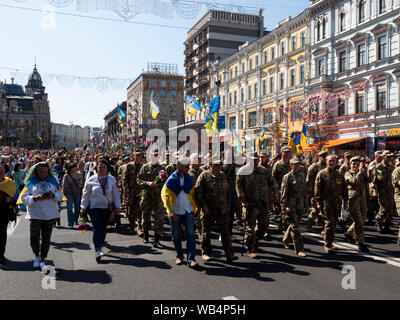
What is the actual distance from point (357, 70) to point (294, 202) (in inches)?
915

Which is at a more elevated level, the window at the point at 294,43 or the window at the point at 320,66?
the window at the point at 294,43

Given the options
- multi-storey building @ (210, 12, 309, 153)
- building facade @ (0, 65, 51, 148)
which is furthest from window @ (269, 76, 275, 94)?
building facade @ (0, 65, 51, 148)

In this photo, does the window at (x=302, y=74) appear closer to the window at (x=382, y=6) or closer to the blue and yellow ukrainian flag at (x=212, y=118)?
the window at (x=382, y=6)

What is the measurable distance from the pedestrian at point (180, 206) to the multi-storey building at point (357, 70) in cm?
2160

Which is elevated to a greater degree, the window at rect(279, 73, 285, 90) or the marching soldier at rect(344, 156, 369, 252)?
the window at rect(279, 73, 285, 90)

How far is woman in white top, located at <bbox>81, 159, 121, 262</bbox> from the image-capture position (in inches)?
278

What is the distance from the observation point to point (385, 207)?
393 inches

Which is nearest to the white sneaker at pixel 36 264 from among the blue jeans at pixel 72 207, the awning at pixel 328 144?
the blue jeans at pixel 72 207

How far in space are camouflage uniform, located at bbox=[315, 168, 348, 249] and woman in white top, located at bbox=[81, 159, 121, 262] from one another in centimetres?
410

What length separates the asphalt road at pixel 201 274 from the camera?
5258 millimetres

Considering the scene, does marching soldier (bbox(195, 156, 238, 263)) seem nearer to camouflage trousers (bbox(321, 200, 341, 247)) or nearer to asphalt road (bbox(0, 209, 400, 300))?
asphalt road (bbox(0, 209, 400, 300))

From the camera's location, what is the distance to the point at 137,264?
22.4 ft
